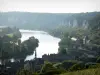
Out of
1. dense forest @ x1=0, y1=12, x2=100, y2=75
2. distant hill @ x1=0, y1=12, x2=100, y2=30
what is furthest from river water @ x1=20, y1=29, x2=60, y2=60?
distant hill @ x1=0, y1=12, x2=100, y2=30

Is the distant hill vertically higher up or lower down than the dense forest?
higher up

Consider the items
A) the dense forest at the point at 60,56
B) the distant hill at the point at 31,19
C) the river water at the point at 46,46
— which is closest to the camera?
the dense forest at the point at 60,56

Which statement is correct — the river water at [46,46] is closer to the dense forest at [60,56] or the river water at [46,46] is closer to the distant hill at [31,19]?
the dense forest at [60,56]

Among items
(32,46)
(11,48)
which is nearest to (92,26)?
(32,46)

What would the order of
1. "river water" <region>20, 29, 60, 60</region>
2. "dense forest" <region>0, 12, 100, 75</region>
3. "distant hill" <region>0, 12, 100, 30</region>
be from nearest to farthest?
"dense forest" <region>0, 12, 100, 75</region> < "river water" <region>20, 29, 60, 60</region> < "distant hill" <region>0, 12, 100, 30</region>

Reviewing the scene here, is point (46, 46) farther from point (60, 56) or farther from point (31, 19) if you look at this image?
point (31, 19)

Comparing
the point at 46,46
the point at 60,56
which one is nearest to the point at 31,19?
the point at 46,46

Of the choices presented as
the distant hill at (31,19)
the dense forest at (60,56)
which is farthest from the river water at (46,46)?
the distant hill at (31,19)

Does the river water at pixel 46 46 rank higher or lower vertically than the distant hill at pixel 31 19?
lower

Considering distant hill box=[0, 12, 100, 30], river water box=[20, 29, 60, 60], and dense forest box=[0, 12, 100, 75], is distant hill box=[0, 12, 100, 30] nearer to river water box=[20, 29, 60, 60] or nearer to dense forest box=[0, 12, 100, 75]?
dense forest box=[0, 12, 100, 75]

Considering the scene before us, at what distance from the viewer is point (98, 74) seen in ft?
41.8

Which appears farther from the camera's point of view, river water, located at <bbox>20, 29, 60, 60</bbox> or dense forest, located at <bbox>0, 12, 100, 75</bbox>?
river water, located at <bbox>20, 29, 60, 60</bbox>

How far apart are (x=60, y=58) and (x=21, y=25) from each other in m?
110

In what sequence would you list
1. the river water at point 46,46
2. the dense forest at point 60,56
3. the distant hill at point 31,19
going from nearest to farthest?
the dense forest at point 60,56 → the river water at point 46,46 → the distant hill at point 31,19
